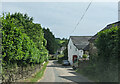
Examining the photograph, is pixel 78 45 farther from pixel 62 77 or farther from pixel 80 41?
pixel 62 77

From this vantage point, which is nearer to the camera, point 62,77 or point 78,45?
point 62,77

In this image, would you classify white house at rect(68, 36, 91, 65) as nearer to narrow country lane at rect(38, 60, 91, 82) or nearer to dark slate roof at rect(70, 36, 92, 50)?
dark slate roof at rect(70, 36, 92, 50)

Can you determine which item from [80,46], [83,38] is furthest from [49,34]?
[80,46]

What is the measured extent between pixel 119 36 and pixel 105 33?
1894 millimetres

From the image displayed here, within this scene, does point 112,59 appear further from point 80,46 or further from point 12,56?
point 80,46

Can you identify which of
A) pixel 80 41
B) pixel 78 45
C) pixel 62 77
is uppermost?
pixel 80 41

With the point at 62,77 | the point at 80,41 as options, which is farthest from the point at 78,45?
the point at 62,77

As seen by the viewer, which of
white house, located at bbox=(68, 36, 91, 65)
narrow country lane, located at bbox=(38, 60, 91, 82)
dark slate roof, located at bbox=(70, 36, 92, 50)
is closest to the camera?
narrow country lane, located at bbox=(38, 60, 91, 82)

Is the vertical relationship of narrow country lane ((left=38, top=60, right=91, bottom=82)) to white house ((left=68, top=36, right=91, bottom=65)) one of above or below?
below

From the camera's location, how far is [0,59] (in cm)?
684

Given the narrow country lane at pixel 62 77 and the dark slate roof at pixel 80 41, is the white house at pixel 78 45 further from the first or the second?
the narrow country lane at pixel 62 77

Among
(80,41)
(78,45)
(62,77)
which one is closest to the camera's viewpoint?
(62,77)

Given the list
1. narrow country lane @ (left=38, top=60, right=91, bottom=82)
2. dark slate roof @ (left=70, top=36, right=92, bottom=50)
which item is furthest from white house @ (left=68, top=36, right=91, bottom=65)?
narrow country lane @ (left=38, top=60, right=91, bottom=82)

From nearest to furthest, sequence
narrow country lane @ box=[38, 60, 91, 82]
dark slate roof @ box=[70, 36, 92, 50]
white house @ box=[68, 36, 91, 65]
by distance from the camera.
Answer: narrow country lane @ box=[38, 60, 91, 82], white house @ box=[68, 36, 91, 65], dark slate roof @ box=[70, 36, 92, 50]
